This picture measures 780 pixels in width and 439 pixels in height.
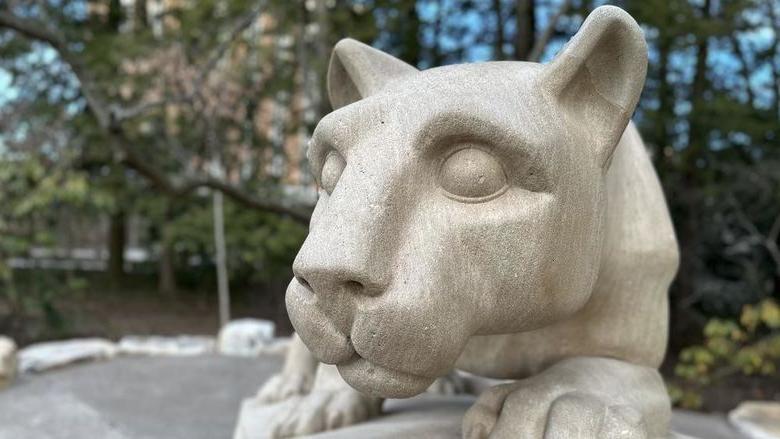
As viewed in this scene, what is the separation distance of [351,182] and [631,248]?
37.0 inches

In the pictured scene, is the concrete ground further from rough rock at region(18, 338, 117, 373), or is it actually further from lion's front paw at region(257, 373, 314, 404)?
lion's front paw at region(257, 373, 314, 404)

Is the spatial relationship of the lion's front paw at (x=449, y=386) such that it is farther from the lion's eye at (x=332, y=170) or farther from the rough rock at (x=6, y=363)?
the rough rock at (x=6, y=363)

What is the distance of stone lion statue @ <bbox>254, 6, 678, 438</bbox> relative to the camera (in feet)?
4.65

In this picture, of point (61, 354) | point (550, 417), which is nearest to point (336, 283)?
point (550, 417)

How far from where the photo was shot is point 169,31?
6.99 m

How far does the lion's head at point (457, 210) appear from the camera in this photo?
55.6 inches

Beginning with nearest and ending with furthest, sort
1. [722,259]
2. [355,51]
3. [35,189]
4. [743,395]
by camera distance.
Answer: [355,51], [35,189], [743,395], [722,259]

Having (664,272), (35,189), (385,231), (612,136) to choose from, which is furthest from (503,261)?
(35,189)

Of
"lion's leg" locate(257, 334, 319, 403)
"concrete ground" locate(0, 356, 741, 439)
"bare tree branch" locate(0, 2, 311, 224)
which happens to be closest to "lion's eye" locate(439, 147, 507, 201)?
"concrete ground" locate(0, 356, 741, 439)

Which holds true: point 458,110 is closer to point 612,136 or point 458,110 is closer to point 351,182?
point 351,182

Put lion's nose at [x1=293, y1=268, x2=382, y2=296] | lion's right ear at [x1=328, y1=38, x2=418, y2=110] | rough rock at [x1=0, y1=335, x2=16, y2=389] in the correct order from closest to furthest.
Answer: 1. lion's nose at [x1=293, y1=268, x2=382, y2=296]
2. lion's right ear at [x1=328, y1=38, x2=418, y2=110]
3. rough rock at [x1=0, y1=335, x2=16, y2=389]

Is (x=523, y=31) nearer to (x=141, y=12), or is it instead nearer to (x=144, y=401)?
(x=144, y=401)

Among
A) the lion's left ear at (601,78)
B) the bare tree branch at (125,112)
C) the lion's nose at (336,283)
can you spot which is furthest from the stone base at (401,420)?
the bare tree branch at (125,112)

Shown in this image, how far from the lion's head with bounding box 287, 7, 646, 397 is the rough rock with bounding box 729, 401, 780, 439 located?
13.4ft
